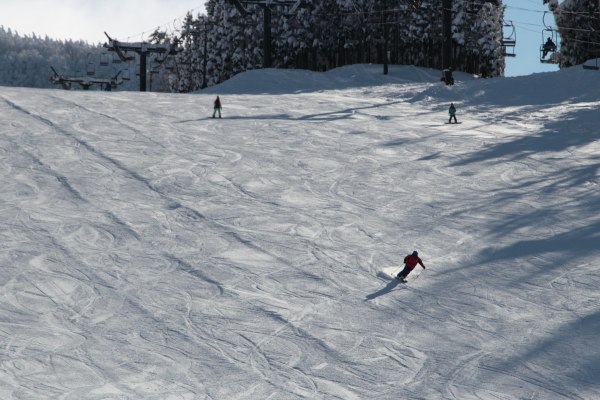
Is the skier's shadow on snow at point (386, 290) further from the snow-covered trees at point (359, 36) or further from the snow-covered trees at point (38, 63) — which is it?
the snow-covered trees at point (38, 63)

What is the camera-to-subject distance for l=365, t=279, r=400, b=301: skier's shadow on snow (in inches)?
294

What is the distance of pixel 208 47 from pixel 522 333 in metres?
49.4

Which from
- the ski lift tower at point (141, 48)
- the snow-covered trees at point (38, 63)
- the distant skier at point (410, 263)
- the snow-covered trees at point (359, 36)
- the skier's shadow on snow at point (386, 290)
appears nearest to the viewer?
the skier's shadow on snow at point (386, 290)

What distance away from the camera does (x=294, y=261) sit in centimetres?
841

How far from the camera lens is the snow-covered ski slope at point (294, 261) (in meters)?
5.70

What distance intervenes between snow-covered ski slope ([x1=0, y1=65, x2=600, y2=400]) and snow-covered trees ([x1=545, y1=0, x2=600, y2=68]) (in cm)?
1649

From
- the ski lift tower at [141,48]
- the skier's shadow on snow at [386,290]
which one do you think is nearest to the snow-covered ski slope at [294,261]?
the skier's shadow on snow at [386,290]

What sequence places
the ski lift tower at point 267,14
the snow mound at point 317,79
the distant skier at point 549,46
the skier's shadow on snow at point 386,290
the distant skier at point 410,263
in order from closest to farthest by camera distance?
1. the skier's shadow on snow at point 386,290
2. the distant skier at point 410,263
3. the distant skier at point 549,46
4. the snow mound at point 317,79
5. the ski lift tower at point 267,14

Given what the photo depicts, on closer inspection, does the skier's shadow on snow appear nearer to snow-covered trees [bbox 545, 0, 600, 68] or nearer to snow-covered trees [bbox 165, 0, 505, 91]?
snow-covered trees [bbox 545, 0, 600, 68]

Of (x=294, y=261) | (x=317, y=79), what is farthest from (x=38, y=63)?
(x=294, y=261)

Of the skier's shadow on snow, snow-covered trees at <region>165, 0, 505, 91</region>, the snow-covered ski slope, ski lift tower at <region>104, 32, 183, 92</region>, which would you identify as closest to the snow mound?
snow-covered trees at <region>165, 0, 505, 91</region>

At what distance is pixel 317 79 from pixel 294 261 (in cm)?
2397

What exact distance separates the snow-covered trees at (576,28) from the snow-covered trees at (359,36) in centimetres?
456

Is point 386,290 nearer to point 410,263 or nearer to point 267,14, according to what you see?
point 410,263
